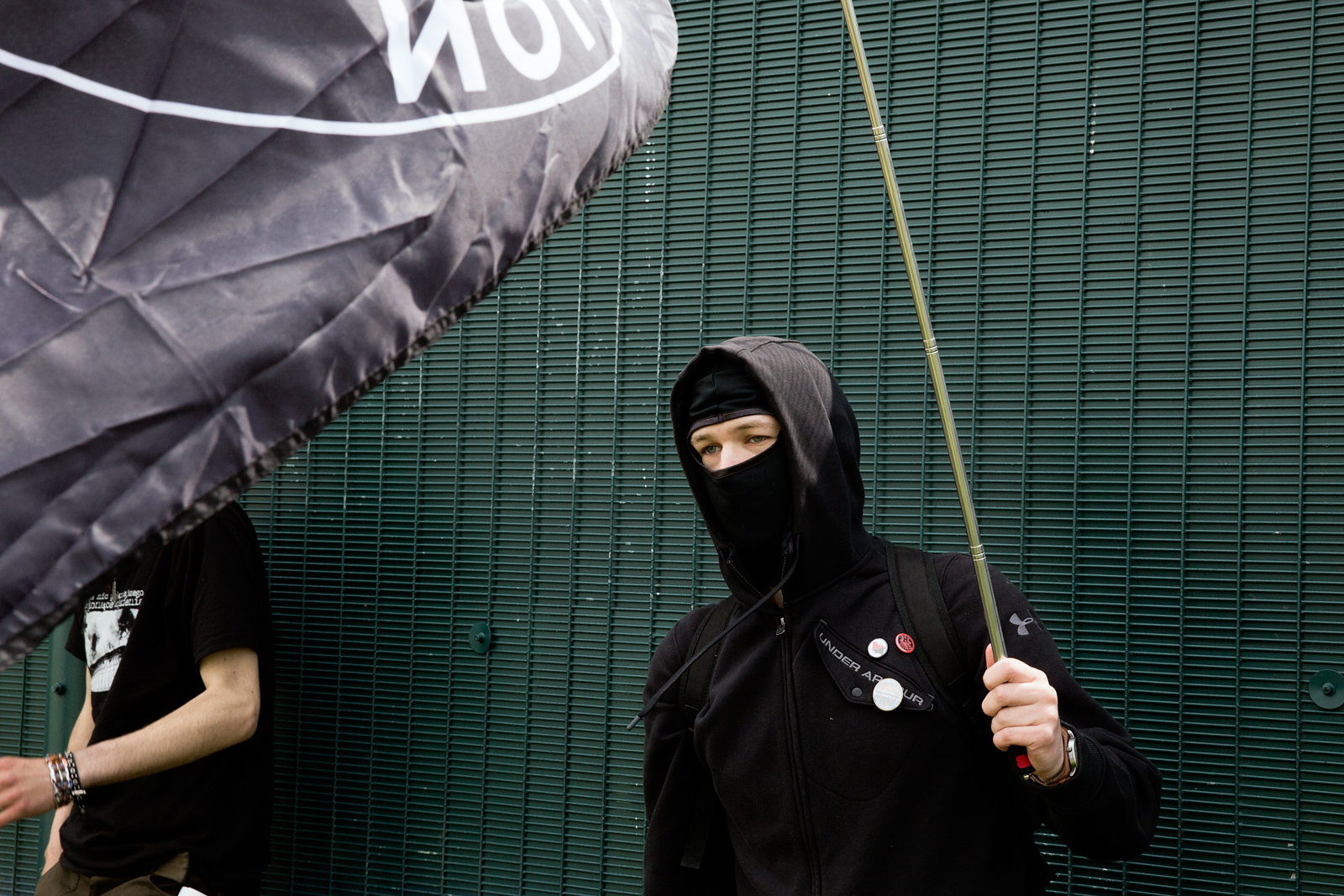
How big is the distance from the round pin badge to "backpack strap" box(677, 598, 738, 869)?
1.50 ft

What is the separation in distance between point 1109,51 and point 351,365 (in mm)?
3157

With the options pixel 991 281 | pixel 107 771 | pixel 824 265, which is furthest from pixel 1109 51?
pixel 107 771

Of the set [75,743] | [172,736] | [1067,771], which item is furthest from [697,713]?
[75,743]

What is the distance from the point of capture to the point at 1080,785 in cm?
206

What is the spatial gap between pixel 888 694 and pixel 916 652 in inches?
4.6

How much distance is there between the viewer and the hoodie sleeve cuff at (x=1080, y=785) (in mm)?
2051

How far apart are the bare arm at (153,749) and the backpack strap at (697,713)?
1399mm

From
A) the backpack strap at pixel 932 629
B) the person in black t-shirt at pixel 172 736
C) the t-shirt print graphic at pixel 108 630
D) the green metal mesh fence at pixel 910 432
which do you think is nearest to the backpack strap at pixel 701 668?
the backpack strap at pixel 932 629

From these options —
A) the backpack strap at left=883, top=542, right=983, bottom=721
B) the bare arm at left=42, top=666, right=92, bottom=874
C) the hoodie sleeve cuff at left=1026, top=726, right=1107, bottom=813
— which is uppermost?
the backpack strap at left=883, top=542, right=983, bottom=721

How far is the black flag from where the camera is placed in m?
0.78

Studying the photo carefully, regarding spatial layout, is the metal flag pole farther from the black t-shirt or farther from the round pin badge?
the black t-shirt

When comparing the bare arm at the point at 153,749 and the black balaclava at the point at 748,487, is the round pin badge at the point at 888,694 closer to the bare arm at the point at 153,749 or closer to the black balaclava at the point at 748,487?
the black balaclava at the point at 748,487

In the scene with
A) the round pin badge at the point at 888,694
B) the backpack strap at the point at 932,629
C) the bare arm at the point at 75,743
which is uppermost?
the backpack strap at the point at 932,629

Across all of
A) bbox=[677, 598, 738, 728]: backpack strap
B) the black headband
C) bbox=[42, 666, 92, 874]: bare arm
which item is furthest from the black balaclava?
bbox=[42, 666, 92, 874]: bare arm
